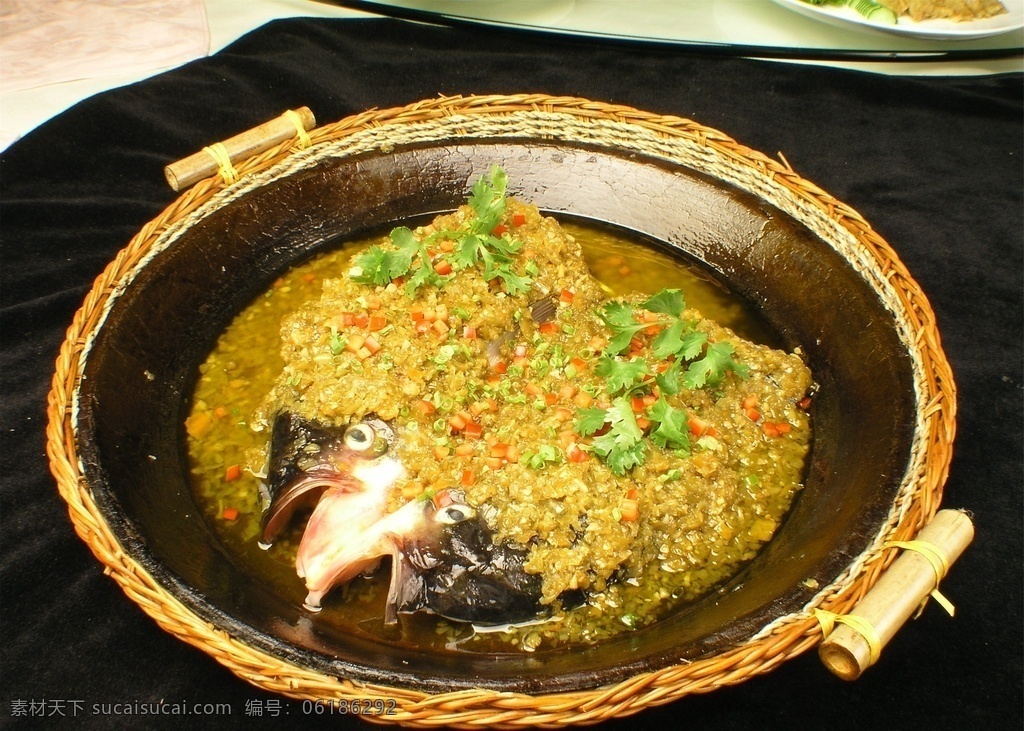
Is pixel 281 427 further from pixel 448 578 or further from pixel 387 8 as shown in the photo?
pixel 387 8

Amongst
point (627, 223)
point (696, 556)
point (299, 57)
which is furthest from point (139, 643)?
point (299, 57)

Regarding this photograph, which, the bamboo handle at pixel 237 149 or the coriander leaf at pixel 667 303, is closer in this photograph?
the coriander leaf at pixel 667 303

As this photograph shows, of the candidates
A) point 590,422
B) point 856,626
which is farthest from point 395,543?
point 856,626

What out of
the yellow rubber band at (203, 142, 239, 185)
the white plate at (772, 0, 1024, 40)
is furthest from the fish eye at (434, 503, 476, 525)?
the white plate at (772, 0, 1024, 40)

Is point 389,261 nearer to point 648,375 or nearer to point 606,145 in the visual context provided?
point 648,375

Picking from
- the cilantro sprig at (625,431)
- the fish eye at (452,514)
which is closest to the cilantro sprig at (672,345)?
the cilantro sprig at (625,431)

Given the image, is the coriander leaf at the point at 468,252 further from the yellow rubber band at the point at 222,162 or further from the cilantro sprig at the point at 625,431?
the yellow rubber band at the point at 222,162
